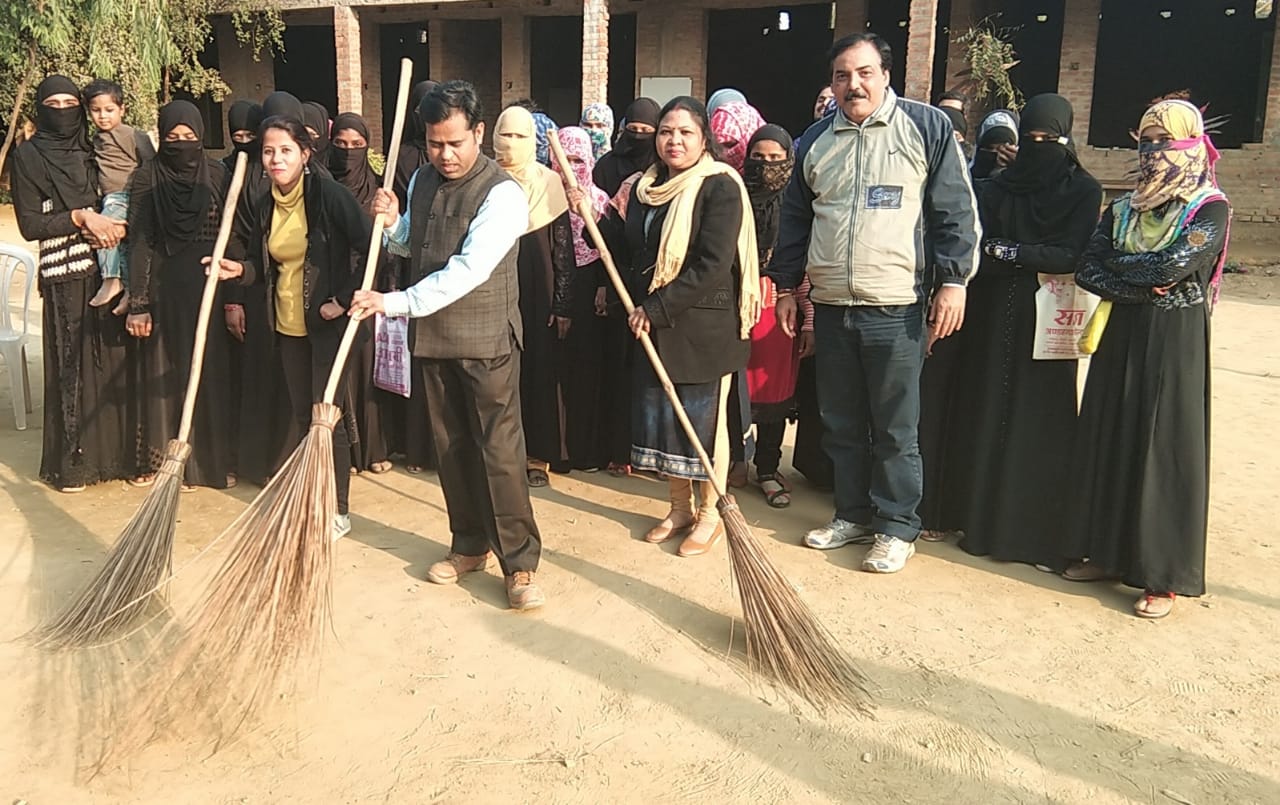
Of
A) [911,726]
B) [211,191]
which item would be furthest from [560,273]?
[911,726]

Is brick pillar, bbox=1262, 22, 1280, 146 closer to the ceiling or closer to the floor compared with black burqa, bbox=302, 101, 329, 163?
closer to the ceiling

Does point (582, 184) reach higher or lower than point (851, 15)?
lower

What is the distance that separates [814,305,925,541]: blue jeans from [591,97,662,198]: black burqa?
1.28 m

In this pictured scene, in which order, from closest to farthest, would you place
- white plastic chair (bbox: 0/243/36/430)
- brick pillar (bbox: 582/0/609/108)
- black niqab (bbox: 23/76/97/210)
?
black niqab (bbox: 23/76/97/210) → white plastic chair (bbox: 0/243/36/430) → brick pillar (bbox: 582/0/609/108)

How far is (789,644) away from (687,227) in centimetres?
154

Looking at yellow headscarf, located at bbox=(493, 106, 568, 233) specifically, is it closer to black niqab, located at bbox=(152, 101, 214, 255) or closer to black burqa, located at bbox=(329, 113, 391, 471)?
black burqa, located at bbox=(329, 113, 391, 471)

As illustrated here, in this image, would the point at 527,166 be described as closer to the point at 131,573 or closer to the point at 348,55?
the point at 131,573

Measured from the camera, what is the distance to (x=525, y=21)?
16469mm

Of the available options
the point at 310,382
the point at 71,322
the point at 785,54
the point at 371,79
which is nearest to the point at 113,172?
the point at 71,322

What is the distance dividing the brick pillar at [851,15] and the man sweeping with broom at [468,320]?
13.3 metres

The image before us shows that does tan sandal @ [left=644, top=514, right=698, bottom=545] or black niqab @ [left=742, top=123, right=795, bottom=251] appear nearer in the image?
tan sandal @ [left=644, top=514, right=698, bottom=545]

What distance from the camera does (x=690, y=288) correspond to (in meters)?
3.50

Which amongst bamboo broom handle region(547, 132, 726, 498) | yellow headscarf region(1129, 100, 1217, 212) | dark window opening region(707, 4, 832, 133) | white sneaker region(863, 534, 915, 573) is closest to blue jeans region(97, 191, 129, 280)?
bamboo broom handle region(547, 132, 726, 498)

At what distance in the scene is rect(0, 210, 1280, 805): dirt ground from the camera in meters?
2.42
